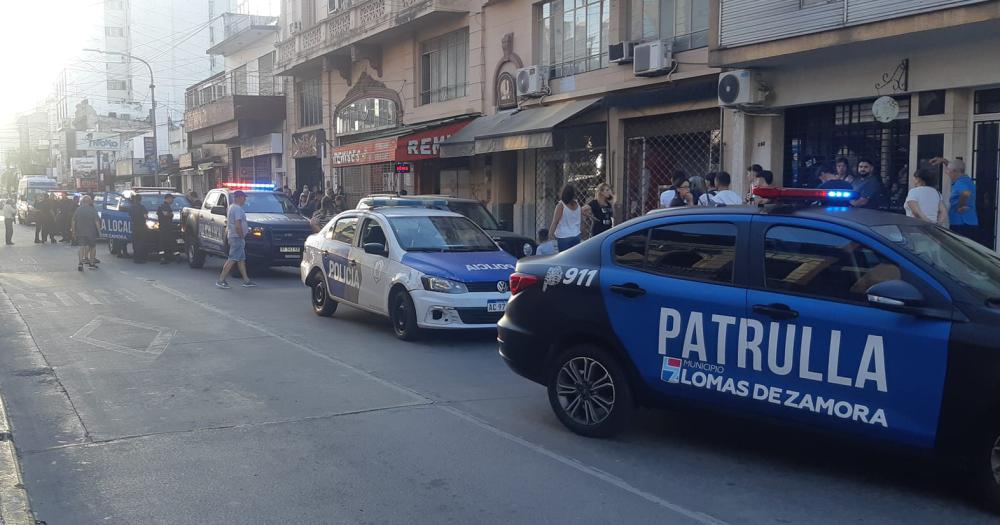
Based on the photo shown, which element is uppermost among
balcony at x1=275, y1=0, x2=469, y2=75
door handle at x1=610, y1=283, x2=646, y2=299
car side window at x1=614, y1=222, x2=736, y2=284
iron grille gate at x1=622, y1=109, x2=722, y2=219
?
balcony at x1=275, y1=0, x2=469, y2=75

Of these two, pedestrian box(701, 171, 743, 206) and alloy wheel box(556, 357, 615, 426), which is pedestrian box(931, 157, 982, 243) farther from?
alloy wheel box(556, 357, 615, 426)

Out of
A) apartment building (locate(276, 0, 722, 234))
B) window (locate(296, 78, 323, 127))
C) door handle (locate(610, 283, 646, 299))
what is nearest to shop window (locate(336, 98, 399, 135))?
apartment building (locate(276, 0, 722, 234))

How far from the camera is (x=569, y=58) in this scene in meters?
20.6

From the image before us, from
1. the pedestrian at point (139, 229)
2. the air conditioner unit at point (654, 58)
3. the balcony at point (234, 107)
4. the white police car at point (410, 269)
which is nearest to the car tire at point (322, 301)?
the white police car at point (410, 269)

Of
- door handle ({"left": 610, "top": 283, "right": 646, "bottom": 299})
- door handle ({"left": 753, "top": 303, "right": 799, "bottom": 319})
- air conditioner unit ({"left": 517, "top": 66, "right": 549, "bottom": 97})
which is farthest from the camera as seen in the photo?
air conditioner unit ({"left": 517, "top": 66, "right": 549, "bottom": 97})

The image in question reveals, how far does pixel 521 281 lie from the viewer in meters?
6.90

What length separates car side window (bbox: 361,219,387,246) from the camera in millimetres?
11484

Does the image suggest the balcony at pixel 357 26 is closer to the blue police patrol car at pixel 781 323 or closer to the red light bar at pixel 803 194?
the blue police patrol car at pixel 781 323

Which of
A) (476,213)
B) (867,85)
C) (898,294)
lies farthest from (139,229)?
(898,294)

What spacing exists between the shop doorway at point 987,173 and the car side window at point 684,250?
807 cm

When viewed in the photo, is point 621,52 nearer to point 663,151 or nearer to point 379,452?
point 663,151

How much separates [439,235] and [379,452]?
560cm

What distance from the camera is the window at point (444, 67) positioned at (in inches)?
993

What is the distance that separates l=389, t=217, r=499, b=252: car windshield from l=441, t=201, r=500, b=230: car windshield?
424 centimetres
